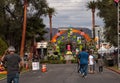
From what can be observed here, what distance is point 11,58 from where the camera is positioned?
14.2 meters

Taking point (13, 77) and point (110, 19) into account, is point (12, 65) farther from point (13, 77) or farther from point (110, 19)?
point (110, 19)

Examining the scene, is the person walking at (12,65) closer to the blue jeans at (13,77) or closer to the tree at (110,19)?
the blue jeans at (13,77)

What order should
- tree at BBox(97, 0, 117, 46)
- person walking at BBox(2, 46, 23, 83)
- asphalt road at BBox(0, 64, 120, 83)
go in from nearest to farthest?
person walking at BBox(2, 46, 23, 83)
asphalt road at BBox(0, 64, 120, 83)
tree at BBox(97, 0, 117, 46)

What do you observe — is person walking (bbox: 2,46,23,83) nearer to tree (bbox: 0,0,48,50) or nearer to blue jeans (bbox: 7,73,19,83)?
blue jeans (bbox: 7,73,19,83)

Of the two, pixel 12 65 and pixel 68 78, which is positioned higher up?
pixel 12 65

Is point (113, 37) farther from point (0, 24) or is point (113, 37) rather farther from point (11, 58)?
point (11, 58)

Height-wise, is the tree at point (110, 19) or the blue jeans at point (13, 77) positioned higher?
the tree at point (110, 19)

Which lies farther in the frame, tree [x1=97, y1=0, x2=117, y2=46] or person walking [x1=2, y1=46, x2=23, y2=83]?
tree [x1=97, y1=0, x2=117, y2=46]

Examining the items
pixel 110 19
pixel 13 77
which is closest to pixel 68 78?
pixel 13 77

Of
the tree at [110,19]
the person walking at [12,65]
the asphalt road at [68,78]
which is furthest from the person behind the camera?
the tree at [110,19]

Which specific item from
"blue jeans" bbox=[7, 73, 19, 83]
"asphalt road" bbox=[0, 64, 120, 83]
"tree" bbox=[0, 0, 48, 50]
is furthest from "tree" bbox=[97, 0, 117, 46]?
"blue jeans" bbox=[7, 73, 19, 83]

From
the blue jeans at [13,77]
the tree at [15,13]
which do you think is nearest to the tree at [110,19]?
the tree at [15,13]

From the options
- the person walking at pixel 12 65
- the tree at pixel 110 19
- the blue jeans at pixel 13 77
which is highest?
the tree at pixel 110 19

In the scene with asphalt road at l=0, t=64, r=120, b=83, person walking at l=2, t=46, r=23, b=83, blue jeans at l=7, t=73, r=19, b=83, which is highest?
person walking at l=2, t=46, r=23, b=83
